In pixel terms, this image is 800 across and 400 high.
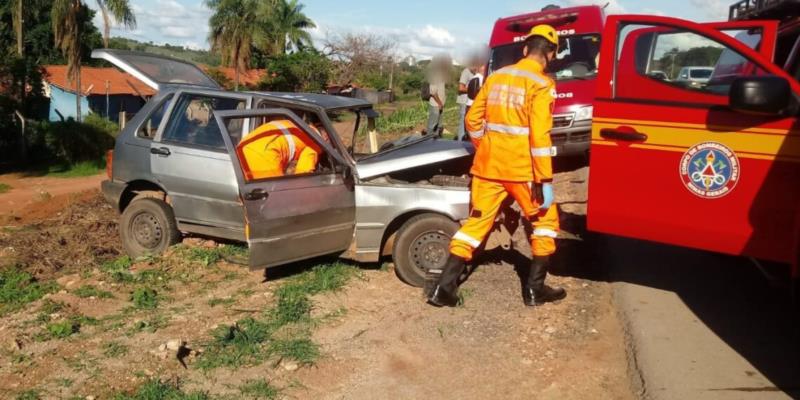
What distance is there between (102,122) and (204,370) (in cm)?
1819

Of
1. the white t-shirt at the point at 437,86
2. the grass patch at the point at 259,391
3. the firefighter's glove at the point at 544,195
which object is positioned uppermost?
the white t-shirt at the point at 437,86

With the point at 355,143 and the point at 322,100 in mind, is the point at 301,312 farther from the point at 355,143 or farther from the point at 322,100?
Result: the point at 355,143

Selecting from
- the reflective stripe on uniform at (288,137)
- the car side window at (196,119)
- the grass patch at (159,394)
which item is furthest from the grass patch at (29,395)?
the car side window at (196,119)

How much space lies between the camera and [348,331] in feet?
16.6

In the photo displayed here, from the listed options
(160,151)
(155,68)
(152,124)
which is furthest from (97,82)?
(160,151)

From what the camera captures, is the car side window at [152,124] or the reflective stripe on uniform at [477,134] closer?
the reflective stripe on uniform at [477,134]

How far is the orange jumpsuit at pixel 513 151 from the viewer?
15.9ft

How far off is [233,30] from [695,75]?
1477 inches

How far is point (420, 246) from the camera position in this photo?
5.86 meters

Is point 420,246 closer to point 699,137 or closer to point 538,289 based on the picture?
point 538,289

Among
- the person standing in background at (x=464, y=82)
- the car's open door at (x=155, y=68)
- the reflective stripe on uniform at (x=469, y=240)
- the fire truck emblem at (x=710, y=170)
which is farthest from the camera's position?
the person standing in background at (x=464, y=82)

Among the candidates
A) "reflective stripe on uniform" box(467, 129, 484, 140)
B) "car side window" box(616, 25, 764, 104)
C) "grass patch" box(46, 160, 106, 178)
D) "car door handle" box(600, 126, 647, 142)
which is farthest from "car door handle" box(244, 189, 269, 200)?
"grass patch" box(46, 160, 106, 178)

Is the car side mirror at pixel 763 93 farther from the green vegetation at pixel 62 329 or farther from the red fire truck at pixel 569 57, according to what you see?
the red fire truck at pixel 569 57

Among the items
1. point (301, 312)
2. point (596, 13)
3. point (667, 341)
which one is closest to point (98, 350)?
point (301, 312)
